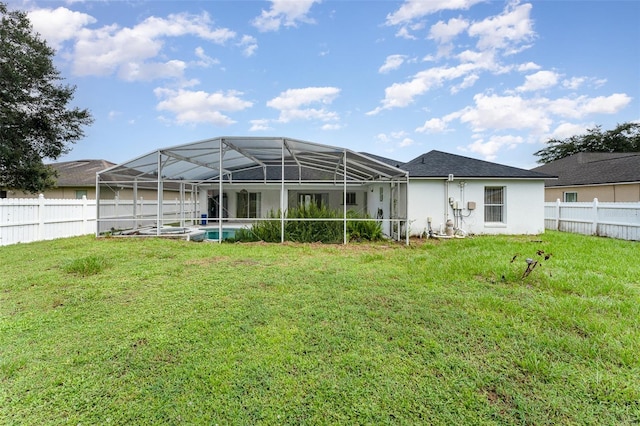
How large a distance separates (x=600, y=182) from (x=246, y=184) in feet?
62.5

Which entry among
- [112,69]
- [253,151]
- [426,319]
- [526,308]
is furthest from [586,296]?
[112,69]

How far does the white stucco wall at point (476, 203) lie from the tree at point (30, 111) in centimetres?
1820

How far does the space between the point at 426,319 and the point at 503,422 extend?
5.17 feet

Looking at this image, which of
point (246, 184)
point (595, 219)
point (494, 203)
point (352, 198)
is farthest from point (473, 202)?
point (246, 184)

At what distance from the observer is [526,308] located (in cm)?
413

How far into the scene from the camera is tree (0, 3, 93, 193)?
14383mm

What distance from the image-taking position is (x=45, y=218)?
35.5 feet

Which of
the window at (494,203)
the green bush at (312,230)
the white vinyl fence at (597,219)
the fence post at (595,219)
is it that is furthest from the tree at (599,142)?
the green bush at (312,230)

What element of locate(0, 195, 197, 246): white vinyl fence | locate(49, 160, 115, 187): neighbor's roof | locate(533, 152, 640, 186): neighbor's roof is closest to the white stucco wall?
locate(533, 152, 640, 186): neighbor's roof

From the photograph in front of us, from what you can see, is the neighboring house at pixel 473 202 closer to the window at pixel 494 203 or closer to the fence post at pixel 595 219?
the window at pixel 494 203

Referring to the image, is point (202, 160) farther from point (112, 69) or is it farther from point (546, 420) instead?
point (546, 420)

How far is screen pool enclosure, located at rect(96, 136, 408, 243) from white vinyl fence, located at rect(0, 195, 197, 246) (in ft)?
1.65

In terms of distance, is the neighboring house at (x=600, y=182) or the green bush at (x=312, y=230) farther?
the neighboring house at (x=600, y=182)

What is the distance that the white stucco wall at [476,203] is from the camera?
12.4 meters
